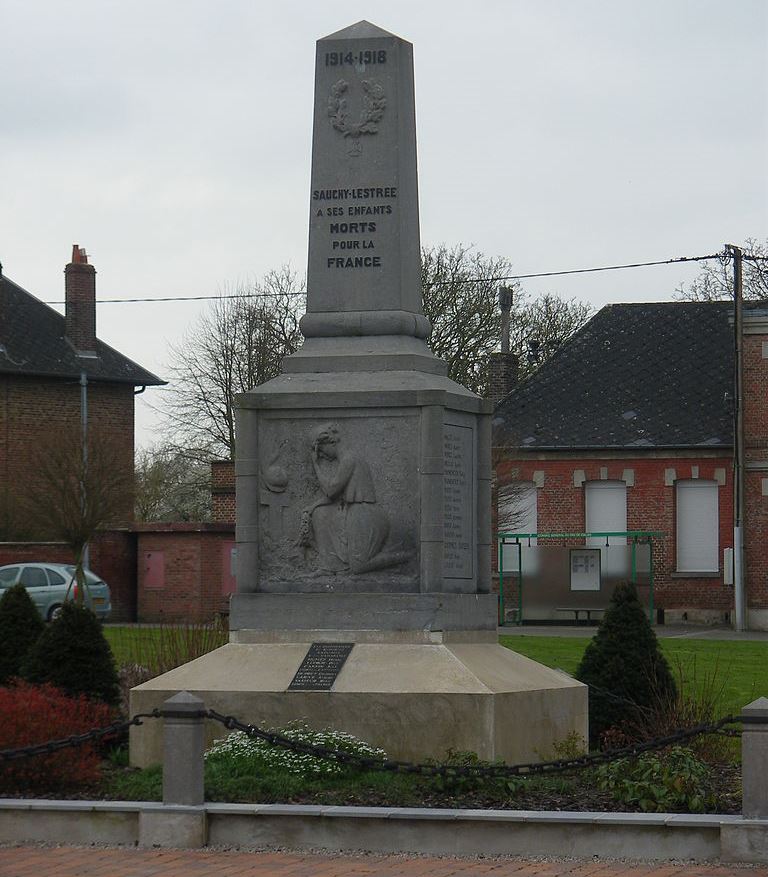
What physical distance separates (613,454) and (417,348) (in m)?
27.9

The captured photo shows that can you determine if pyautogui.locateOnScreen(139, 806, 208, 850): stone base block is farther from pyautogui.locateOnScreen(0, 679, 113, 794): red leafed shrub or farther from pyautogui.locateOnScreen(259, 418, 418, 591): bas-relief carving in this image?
pyautogui.locateOnScreen(259, 418, 418, 591): bas-relief carving

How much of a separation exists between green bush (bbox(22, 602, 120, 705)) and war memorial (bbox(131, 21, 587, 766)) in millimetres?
1508

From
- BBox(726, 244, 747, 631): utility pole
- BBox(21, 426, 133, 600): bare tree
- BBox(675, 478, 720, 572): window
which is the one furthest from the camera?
BBox(675, 478, 720, 572): window

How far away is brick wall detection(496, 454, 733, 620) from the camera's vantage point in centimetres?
3962

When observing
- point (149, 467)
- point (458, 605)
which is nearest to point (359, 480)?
point (458, 605)

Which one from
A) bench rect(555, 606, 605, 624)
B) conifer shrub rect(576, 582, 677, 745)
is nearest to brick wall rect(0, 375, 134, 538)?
bench rect(555, 606, 605, 624)

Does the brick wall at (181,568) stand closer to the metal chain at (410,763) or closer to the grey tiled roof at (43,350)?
the grey tiled roof at (43,350)

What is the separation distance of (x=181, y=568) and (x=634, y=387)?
1202cm

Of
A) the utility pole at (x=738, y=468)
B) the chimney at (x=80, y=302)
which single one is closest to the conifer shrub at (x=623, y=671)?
the utility pole at (x=738, y=468)

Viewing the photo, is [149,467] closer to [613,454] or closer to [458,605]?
[613,454]

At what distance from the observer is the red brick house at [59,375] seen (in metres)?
44.7

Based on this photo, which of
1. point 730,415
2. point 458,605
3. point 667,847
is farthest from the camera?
point 730,415

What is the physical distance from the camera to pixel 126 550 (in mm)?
42594

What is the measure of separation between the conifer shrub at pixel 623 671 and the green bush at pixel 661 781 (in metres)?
2.49
